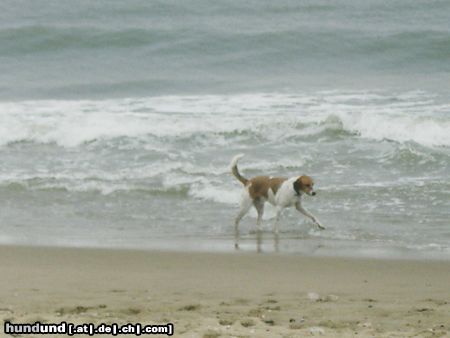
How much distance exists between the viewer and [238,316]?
5.94 metres

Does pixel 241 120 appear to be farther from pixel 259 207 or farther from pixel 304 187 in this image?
pixel 304 187

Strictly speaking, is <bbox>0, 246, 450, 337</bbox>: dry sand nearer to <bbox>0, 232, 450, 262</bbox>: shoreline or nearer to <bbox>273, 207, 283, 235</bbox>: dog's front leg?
<bbox>0, 232, 450, 262</bbox>: shoreline

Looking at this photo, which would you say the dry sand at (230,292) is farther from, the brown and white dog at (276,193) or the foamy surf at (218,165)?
the brown and white dog at (276,193)

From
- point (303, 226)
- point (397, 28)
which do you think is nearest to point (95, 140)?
point (303, 226)

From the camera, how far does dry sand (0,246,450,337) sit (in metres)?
5.75

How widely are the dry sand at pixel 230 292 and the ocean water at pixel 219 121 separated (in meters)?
0.62

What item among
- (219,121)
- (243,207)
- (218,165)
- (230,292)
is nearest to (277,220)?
(243,207)

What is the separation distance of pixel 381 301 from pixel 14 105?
1341cm

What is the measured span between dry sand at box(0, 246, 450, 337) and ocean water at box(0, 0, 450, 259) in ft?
2.03

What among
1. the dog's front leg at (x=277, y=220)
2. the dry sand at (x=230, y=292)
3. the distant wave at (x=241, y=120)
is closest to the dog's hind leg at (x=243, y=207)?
the dog's front leg at (x=277, y=220)

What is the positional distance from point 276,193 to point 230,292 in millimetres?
3207

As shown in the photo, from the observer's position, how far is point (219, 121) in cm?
1548

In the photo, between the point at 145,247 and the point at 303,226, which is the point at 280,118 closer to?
the point at 303,226

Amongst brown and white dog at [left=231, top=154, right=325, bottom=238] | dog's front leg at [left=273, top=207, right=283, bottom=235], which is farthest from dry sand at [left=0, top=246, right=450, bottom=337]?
brown and white dog at [left=231, top=154, right=325, bottom=238]
